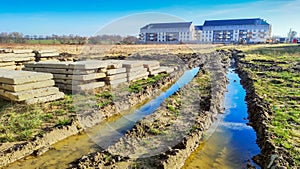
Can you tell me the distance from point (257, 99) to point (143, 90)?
4.99 metres

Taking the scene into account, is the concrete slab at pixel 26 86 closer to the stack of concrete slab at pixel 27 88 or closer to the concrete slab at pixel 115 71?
the stack of concrete slab at pixel 27 88

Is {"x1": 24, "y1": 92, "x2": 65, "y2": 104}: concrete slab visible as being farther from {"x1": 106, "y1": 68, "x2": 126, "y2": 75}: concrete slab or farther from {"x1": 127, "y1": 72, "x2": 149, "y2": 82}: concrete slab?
{"x1": 127, "y1": 72, "x2": 149, "y2": 82}: concrete slab

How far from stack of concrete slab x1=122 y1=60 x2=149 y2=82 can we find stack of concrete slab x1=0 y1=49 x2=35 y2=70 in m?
6.06

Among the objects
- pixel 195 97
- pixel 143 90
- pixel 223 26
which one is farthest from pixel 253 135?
pixel 223 26

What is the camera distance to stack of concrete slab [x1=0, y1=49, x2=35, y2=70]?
13.5 m

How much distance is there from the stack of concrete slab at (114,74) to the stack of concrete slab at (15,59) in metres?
5.93

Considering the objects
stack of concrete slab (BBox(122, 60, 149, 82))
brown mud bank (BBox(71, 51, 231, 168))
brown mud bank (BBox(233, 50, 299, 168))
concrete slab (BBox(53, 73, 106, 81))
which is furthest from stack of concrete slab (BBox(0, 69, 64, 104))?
brown mud bank (BBox(233, 50, 299, 168))

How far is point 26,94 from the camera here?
8523mm

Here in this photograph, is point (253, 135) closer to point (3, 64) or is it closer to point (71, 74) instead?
point (71, 74)

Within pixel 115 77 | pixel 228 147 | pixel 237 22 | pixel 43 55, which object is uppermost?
pixel 237 22

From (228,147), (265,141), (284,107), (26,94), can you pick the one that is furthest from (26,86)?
(284,107)

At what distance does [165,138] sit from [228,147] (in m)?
1.70

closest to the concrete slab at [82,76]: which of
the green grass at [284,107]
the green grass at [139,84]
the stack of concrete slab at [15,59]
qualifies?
the green grass at [139,84]

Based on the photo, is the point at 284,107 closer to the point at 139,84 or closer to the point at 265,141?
the point at 265,141
